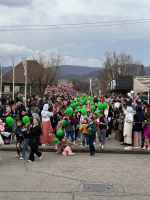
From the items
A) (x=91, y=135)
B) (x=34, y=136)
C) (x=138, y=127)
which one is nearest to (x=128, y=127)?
(x=138, y=127)

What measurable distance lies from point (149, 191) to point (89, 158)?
387 centimetres

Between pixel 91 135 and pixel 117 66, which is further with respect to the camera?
pixel 117 66

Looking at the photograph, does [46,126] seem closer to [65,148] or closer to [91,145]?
[65,148]

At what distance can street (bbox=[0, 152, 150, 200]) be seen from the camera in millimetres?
6027

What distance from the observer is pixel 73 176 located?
7.52m

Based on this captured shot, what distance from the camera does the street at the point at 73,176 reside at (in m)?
6.03

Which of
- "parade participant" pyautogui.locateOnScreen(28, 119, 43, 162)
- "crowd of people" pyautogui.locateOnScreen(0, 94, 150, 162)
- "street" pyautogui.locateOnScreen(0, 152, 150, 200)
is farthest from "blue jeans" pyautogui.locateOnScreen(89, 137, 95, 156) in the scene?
"parade participant" pyautogui.locateOnScreen(28, 119, 43, 162)

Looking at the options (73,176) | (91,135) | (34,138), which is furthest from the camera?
(91,135)

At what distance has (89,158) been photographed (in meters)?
9.98

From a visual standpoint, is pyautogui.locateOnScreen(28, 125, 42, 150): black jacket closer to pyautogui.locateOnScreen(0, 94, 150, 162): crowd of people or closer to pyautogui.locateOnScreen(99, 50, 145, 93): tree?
pyautogui.locateOnScreen(0, 94, 150, 162): crowd of people

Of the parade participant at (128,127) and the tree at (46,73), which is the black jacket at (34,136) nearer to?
the parade participant at (128,127)

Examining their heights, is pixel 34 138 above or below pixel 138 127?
below

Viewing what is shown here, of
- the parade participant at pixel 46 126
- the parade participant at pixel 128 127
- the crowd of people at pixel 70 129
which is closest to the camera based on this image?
the crowd of people at pixel 70 129

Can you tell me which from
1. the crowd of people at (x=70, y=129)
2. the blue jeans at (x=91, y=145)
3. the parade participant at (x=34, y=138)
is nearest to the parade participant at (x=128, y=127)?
the crowd of people at (x=70, y=129)
